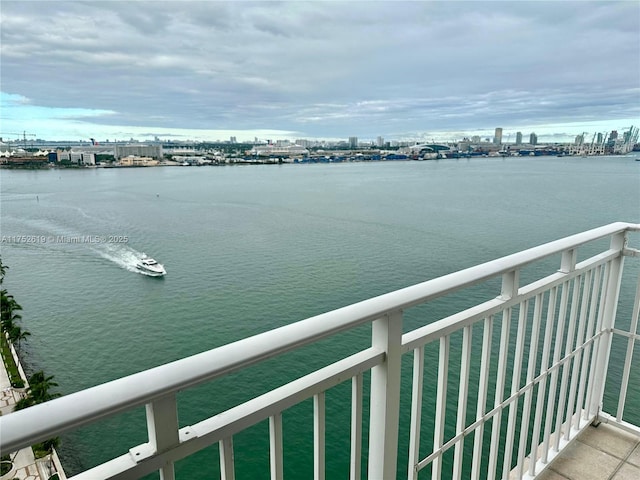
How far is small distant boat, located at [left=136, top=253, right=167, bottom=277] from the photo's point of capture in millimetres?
22469

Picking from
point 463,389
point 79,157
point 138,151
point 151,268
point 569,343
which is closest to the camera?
point 463,389

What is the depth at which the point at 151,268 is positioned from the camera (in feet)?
74.1

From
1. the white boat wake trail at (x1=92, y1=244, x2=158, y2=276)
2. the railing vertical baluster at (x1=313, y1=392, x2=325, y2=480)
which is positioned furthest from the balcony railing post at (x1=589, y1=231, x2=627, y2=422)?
the white boat wake trail at (x1=92, y1=244, x2=158, y2=276)

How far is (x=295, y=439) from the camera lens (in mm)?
A: 11133

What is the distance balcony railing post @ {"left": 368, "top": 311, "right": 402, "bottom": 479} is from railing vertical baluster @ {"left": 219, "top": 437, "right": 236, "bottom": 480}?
1.26 feet

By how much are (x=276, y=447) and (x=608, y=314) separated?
1953 mm

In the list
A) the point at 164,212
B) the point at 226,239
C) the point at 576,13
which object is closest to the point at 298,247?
the point at 226,239

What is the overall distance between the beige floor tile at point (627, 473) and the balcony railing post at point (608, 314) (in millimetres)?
291

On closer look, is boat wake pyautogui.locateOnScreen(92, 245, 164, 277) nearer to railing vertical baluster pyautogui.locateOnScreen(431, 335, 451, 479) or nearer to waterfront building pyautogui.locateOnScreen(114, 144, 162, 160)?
railing vertical baluster pyautogui.locateOnScreen(431, 335, 451, 479)

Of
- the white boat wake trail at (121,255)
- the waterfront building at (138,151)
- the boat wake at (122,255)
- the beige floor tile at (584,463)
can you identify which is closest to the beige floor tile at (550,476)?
the beige floor tile at (584,463)

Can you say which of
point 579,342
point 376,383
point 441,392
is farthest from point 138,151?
point 376,383

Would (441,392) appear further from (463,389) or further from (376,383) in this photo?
(376,383)

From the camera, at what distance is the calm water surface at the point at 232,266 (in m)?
12.8

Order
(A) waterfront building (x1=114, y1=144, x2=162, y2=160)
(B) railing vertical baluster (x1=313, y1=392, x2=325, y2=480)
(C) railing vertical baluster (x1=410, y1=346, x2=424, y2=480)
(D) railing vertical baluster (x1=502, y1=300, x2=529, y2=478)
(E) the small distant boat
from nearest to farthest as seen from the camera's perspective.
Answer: (B) railing vertical baluster (x1=313, y1=392, x2=325, y2=480), (C) railing vertical baluster (x1=410, y1=346, x2=424, y2=480), (D) railing vertical baluster (x1=502, y1=300, x2=529, y2=478), (E) the small distant boat, (A) waterfront building (x1=114, y1=144, x2=162, y2=160)
